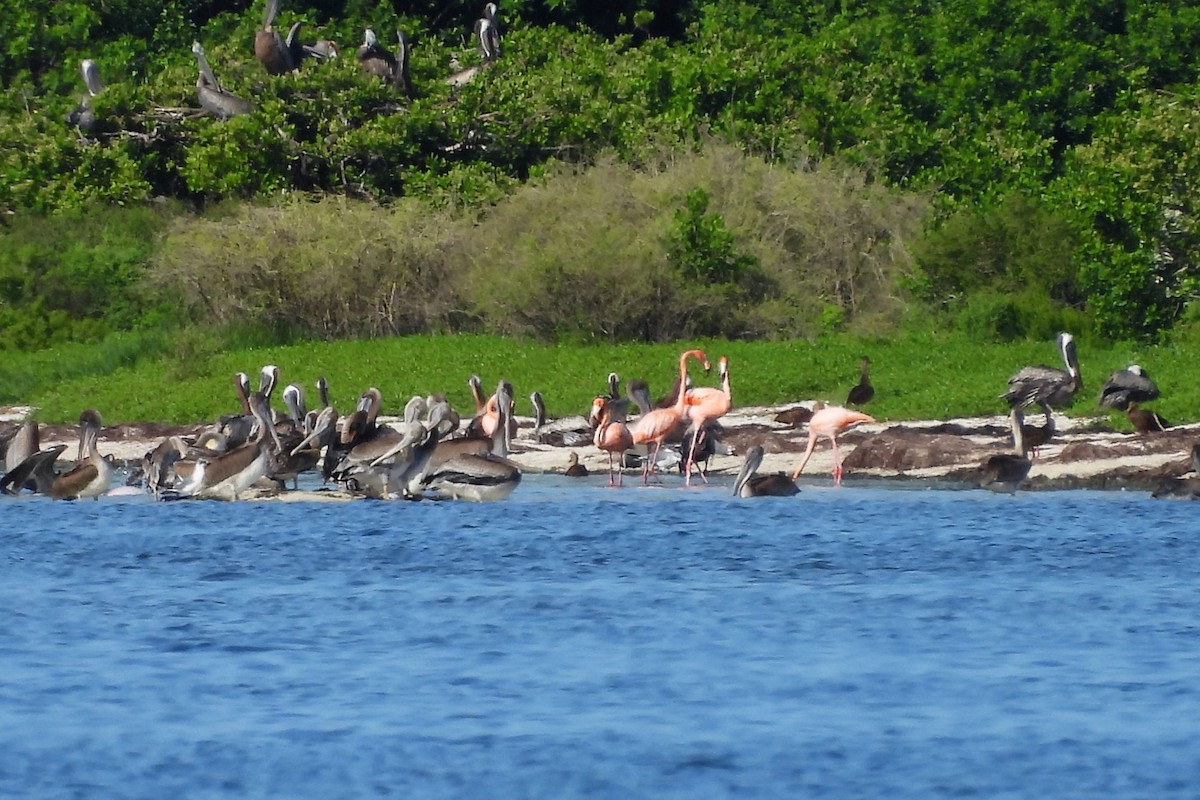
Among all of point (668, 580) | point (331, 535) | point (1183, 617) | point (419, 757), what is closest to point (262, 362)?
point (331, 535)

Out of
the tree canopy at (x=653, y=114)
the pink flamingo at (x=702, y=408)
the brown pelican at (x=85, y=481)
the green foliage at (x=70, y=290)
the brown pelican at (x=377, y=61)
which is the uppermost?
the brown pelican at (x=377, y=61)

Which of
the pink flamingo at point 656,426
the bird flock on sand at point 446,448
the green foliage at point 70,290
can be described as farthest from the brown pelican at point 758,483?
the green foliage at point 70,290

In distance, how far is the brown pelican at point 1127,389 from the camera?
21.0 meters

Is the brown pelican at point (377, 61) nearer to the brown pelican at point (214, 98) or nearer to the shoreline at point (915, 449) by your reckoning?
the brown pelican at point (214, 98)

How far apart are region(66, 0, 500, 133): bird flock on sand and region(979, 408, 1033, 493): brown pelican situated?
666 inches

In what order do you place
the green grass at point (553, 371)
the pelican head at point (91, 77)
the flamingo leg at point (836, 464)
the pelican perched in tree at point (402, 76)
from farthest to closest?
the pelican head at point (91, 77) < the pelican perched in tree at point (402, 76) < the green grass at point (553, 371) < the flamingo leg at point (836, 464)

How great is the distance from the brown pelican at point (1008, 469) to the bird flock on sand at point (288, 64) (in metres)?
16.9

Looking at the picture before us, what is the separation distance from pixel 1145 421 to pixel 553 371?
7.60m

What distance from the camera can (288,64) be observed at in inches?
1346

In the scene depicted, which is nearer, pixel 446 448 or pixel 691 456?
pixel 446 448

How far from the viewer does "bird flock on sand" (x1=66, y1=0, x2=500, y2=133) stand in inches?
1297

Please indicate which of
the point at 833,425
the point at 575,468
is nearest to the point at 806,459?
the point at 833,425

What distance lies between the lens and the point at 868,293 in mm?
29938

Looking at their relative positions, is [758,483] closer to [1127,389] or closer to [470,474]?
[470,474]
